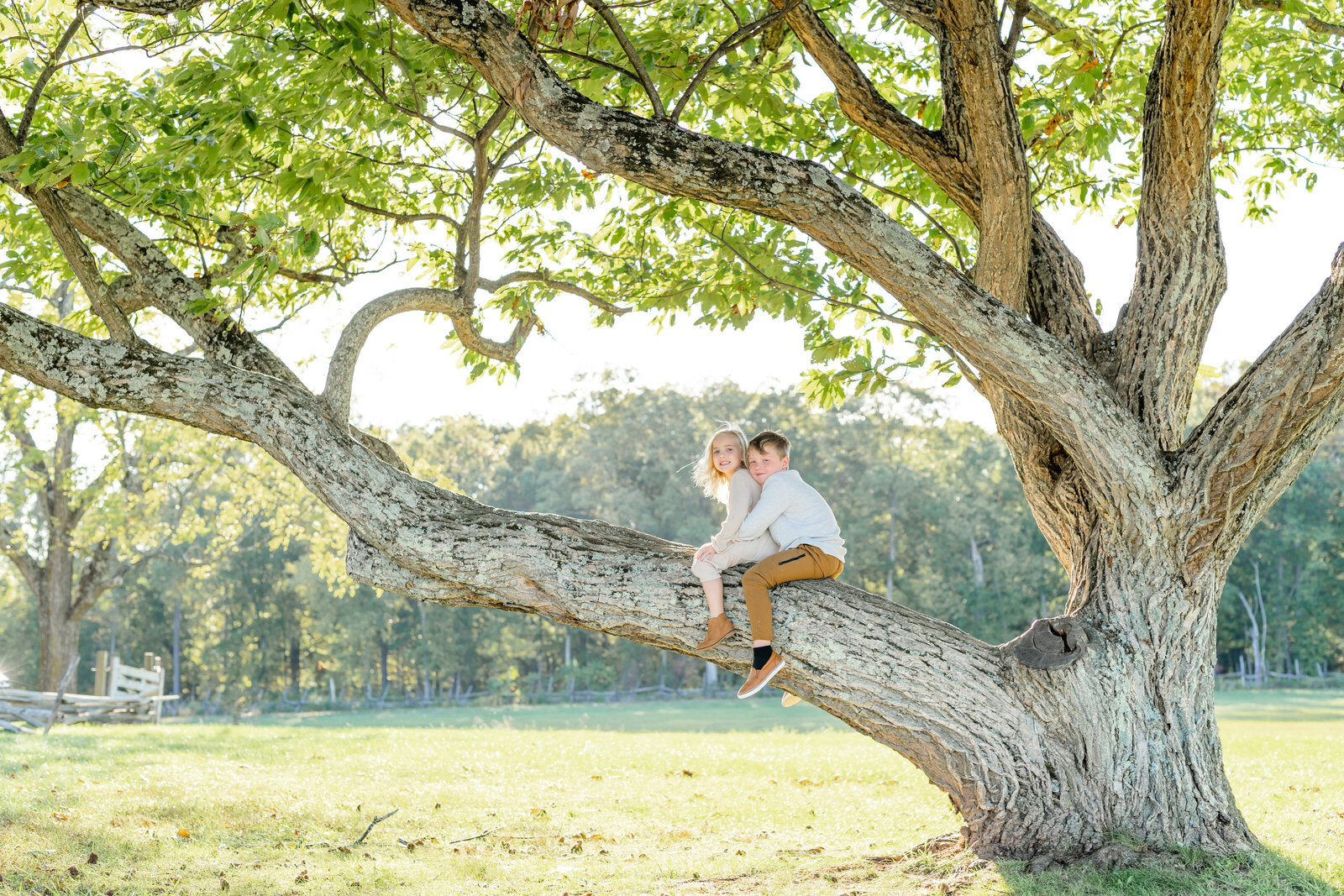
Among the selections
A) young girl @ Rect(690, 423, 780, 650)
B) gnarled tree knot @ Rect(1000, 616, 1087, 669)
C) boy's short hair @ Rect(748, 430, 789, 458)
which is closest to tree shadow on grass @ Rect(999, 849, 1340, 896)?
gnarled tree knot @ Rect(1000, 616, 1087, 669)

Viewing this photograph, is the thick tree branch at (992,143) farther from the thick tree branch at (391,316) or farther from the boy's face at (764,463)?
the thick tree branch at (391,316)

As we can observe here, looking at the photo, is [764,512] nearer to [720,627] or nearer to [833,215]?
[720,627]

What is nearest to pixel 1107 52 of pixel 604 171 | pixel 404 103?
pixel 604 171

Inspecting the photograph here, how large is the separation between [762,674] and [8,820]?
215 inches

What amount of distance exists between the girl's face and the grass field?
243 cm

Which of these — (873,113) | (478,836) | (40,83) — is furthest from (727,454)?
(40,83)

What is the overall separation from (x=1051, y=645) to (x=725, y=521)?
2.10m

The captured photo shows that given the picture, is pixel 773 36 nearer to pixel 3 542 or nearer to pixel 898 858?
pixel 898 858

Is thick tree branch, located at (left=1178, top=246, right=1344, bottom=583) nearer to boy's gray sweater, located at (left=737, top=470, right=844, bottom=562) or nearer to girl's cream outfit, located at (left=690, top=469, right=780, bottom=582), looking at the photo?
boy's gray sweater, located at (left=737, top=470, right=844, bottom=562)

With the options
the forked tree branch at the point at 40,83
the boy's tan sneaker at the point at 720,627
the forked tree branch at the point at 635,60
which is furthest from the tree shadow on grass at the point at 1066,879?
the forked tree branch at the point at 40,83

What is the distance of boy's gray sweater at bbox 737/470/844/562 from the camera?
5.80 m

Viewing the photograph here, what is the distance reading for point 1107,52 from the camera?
325 inches

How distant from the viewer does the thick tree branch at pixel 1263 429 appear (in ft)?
18.7

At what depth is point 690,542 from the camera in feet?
142
